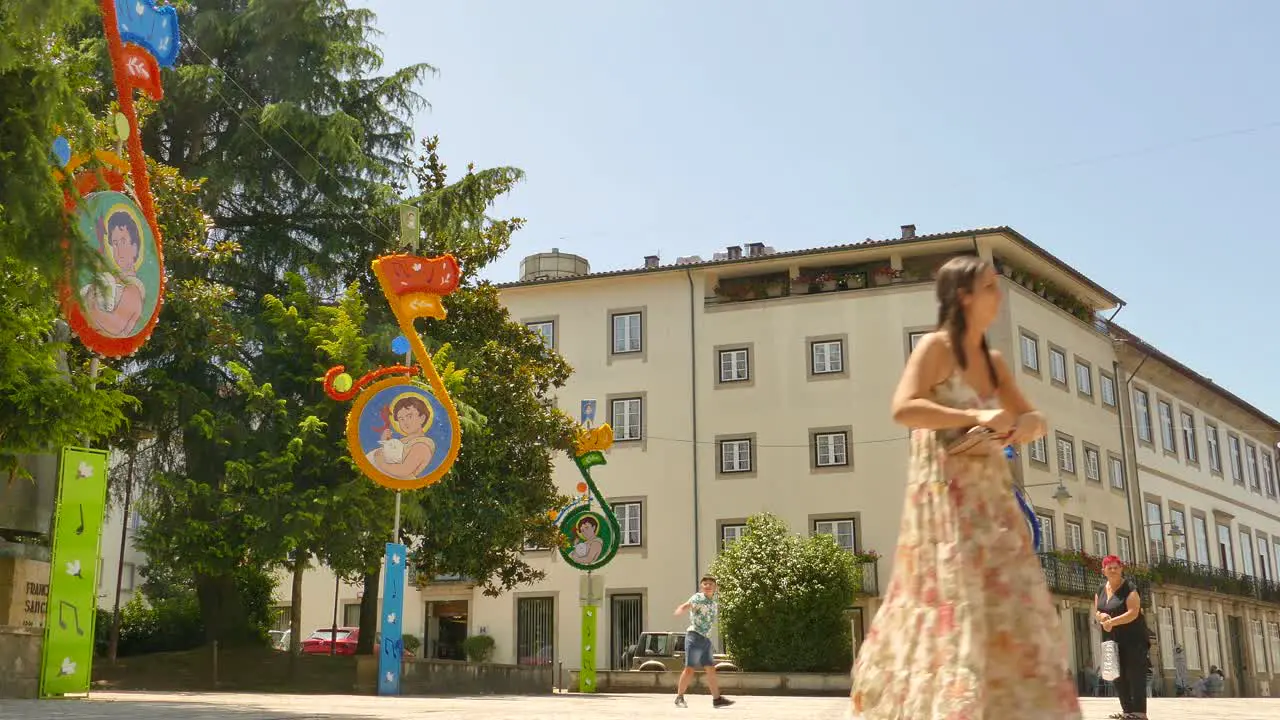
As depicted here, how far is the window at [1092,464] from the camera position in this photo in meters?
46.4

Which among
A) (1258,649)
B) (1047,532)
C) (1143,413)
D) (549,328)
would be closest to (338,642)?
(549,328)

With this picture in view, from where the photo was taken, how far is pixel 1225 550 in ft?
184

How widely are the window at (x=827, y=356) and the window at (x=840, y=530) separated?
489cm

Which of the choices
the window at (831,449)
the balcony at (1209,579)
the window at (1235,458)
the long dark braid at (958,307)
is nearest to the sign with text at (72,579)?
the long dark braid at (958,307)

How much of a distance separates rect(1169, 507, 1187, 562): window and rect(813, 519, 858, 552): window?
14.9m

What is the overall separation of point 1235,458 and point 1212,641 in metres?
11.6

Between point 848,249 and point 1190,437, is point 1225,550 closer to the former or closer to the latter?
point 1190,437

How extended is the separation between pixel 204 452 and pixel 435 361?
4570 mm

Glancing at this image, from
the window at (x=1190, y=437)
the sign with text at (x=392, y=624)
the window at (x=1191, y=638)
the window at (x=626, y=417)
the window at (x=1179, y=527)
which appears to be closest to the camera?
the sign with text at (x=392, y=624)

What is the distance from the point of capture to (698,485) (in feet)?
143

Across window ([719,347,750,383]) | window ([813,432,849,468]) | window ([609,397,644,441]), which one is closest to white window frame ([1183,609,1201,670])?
window ([813,432,849,468])

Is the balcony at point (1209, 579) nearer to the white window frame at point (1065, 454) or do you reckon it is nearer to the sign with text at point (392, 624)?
the white window frame at point (1065, 454)

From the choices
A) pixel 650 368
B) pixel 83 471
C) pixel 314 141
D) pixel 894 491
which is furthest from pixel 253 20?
pixel 894 491

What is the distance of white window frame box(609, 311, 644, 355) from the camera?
4575 centimetres
